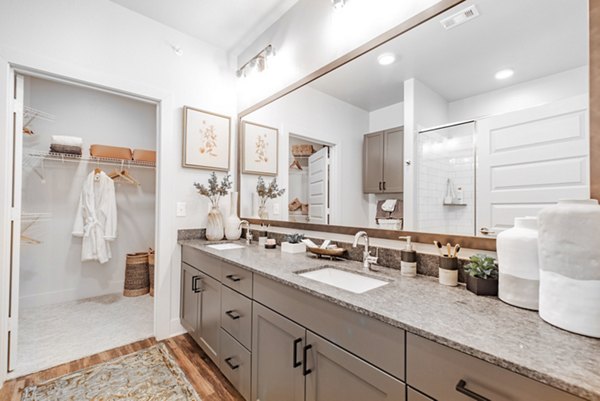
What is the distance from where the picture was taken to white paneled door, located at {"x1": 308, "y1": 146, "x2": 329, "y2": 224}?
75.8 inches

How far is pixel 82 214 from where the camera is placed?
9.98 feet

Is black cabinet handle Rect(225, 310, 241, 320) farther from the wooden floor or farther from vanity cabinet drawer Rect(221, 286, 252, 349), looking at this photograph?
the wooden floor

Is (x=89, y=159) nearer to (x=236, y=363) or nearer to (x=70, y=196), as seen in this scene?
(x=70, y=196)

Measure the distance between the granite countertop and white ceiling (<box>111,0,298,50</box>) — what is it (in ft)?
6.91

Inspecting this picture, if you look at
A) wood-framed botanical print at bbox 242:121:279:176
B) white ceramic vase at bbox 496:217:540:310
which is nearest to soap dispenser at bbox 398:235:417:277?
white ceramic vase at bbox 496:217:540:310

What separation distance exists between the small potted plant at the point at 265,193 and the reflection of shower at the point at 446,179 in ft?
4.20

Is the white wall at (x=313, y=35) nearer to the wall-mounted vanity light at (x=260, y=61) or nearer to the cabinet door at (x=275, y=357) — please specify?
the wall-mounted vanity light at (x=260, y=61)

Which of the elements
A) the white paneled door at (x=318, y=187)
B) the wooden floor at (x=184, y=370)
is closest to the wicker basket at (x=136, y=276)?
the wooden floor at (x=184, y=370)

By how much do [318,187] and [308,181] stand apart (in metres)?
0.12

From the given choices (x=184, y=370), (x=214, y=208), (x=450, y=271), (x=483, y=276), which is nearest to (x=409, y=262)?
(x=450, y=271)

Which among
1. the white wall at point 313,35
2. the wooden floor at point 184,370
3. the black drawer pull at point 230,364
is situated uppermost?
the white wall at point 313,35

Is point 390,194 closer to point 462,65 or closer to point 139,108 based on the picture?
point 462,65

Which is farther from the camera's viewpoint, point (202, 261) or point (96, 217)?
point (96, 217)

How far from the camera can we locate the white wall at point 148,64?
1818 millimetres
